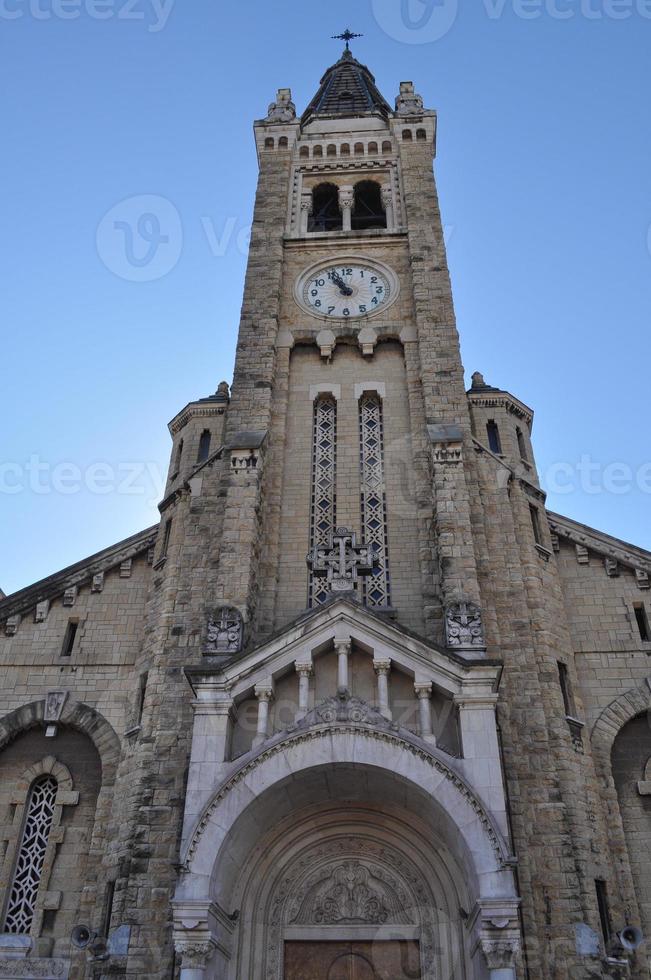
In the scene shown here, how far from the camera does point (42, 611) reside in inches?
737

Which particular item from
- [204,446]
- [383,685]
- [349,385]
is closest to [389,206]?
[349,385]

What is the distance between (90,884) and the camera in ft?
50.1

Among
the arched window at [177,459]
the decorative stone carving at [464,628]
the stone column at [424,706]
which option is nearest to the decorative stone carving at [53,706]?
the arched window at [177,459]

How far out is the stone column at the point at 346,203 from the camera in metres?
24.2

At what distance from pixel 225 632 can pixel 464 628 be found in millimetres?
4228

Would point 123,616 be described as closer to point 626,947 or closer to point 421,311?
point 421,311

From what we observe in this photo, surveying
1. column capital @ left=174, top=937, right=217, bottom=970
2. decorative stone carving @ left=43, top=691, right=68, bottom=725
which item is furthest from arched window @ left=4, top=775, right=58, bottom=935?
column capital @ left=174, top=937, right=217, bottom=970

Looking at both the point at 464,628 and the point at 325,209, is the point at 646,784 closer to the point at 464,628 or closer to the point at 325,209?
the point at 464,628

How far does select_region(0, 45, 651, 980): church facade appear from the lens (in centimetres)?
1303

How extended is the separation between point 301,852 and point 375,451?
352 inches

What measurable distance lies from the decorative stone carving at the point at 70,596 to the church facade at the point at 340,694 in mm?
37

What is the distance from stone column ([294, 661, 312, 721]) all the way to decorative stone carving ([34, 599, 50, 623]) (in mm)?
7478

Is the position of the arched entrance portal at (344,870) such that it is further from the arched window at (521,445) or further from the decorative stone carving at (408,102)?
the decorative stone carving at (408,102)

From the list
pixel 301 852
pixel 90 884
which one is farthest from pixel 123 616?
pixel 301 852
